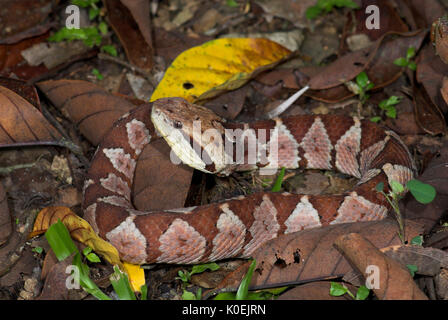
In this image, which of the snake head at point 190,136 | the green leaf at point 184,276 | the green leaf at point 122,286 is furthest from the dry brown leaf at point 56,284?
the snake head at point 190,136

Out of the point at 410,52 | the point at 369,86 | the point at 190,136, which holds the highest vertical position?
the point at 410,52

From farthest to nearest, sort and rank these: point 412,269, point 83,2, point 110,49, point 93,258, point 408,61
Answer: point 83,2 → point 110,49 → point 408,61 → point 93,258 → point 412,269

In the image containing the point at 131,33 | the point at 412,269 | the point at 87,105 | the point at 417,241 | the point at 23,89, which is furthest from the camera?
the point at 131,33

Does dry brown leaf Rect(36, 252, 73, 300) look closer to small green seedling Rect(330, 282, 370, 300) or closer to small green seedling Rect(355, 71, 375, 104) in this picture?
small green seedling Rect(330, 282, 370, 300)


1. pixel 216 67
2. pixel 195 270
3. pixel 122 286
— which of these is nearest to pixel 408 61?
pixel 216 67

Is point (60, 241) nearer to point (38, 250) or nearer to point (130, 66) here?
point (38, 250)

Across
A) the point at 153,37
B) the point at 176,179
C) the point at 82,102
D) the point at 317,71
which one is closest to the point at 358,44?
the point at 317,71

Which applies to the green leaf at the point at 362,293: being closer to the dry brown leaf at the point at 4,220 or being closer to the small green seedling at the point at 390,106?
the small green seedling at the point at 390,106
